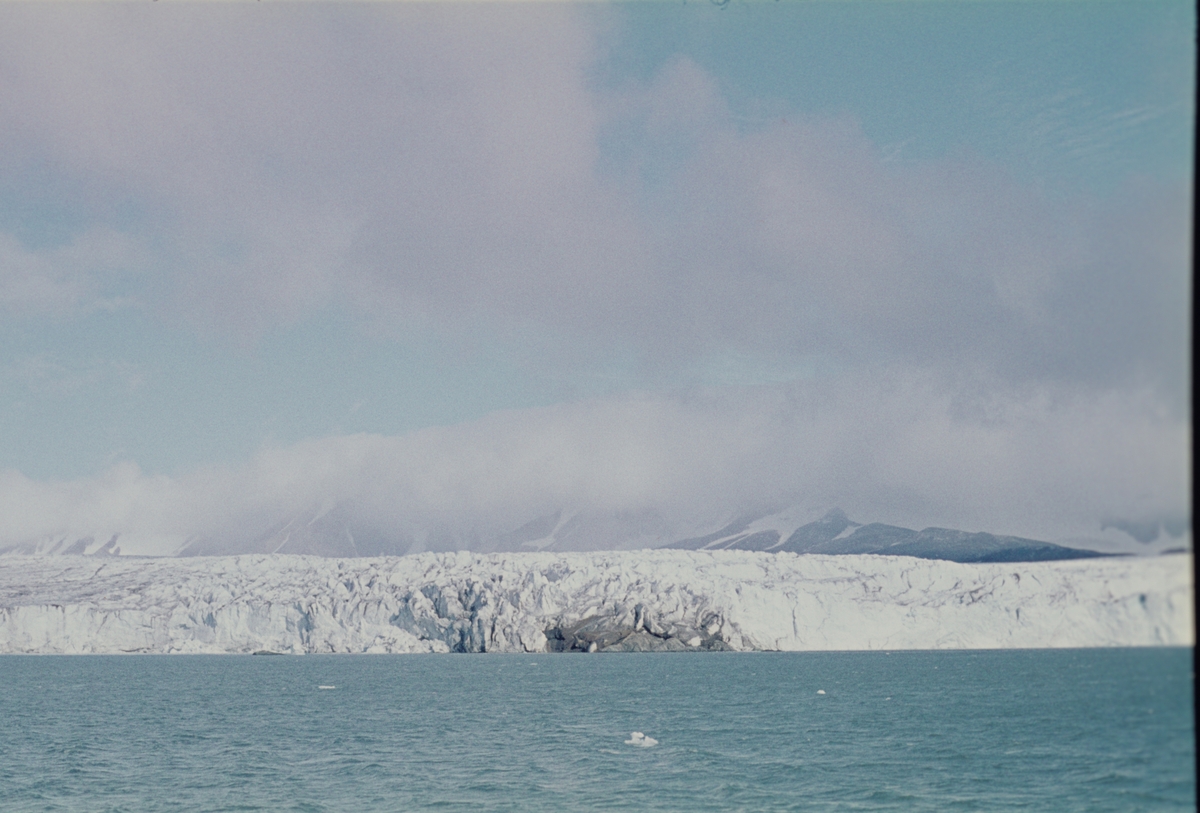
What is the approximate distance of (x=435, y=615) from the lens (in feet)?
236

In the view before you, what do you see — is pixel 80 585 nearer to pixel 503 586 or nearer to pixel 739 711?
pixel 503 586

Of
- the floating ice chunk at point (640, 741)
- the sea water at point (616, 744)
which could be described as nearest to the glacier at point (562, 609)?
the sea water at point (616, 744)

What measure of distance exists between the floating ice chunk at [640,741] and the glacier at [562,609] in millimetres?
40606

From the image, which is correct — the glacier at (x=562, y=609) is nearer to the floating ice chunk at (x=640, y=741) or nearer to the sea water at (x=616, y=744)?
the sea water at (x=616, y=744)

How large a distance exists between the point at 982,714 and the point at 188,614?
186ft

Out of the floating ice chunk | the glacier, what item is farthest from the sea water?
the glacier

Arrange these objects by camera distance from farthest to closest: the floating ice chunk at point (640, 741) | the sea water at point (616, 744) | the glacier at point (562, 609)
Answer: the glacier at point (562, 609)
the floating ice chunk at point (640, 741)
the sea water at point (616, 744)

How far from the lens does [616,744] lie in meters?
30.0

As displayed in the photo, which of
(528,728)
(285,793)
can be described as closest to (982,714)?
(528,728)

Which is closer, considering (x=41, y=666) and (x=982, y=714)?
(x=982, y=714)

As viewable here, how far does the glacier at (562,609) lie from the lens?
70.1m

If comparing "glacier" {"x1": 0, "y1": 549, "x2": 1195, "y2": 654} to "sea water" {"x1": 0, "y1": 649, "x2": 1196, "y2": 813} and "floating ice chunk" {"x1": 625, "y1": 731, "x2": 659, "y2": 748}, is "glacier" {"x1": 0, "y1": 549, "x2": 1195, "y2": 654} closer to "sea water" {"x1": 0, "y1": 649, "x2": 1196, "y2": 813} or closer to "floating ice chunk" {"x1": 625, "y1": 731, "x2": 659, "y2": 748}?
"sea water" {"x1": 0, "y1": 649, "x2": 1196, "y2": 813}

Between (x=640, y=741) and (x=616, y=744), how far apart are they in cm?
90

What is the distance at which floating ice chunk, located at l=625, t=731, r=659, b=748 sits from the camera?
2967 centimetres
